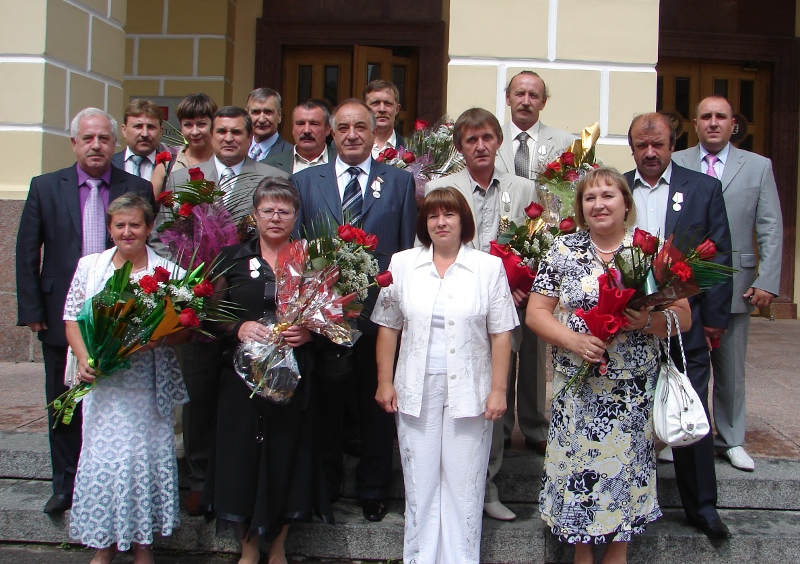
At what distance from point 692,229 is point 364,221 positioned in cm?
172

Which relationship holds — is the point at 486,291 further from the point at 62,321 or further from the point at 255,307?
the point at 62,321

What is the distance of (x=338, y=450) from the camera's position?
4.36 m

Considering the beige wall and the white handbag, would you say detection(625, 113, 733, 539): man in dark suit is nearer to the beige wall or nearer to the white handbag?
the white handbag

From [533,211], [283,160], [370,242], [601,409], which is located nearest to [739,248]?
[533,211]

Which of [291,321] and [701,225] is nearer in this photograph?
[291,321]

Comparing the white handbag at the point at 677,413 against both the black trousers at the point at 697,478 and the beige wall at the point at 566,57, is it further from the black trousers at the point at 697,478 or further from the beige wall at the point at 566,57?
the beige wall at the point at 566,57

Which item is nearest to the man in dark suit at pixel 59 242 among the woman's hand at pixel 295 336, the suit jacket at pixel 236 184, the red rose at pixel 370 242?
the suit jacket at pixel 236 184

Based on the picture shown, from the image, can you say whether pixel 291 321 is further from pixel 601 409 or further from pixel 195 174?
pixel 601 409

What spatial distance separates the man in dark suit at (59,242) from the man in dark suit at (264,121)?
53.4 inches

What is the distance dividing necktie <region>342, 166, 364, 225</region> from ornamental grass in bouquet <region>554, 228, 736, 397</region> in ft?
4.57

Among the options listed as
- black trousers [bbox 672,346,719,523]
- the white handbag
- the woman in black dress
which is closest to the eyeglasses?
the woman in black dress

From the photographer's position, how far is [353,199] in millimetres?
4387

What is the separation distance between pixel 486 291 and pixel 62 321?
2.26 metres

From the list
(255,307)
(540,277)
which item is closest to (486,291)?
(540,277)
